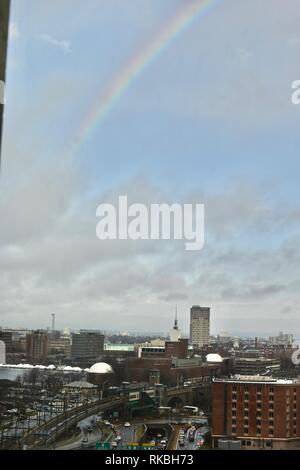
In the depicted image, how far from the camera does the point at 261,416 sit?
5023 millimetres

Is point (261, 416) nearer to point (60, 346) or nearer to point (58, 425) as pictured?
point (58, 425)

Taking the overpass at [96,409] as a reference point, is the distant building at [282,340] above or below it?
above

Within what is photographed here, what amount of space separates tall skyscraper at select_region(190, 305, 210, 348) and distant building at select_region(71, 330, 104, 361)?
2.05 meters

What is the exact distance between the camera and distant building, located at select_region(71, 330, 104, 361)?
9.64 m

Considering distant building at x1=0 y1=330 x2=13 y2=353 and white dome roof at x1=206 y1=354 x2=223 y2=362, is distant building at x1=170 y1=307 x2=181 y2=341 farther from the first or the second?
distant building at x1=0 y1=330 x2=13 y2=353

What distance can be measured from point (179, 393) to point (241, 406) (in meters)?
2.64

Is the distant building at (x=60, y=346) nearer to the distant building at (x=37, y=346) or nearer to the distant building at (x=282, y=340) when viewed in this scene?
the distant building at (x=37, y=346)

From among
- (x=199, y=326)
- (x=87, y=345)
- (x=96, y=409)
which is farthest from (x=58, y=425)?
(x=199, y=326)

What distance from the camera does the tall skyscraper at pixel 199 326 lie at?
10617 millimetres

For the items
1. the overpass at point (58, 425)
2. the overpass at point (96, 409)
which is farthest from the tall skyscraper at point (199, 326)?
the overpass at point (58, 425)

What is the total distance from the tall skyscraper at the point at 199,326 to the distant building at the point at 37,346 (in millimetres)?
3041

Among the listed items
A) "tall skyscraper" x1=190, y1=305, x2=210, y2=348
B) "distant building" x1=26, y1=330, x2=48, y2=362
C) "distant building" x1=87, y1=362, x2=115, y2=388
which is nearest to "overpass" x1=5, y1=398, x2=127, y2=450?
"distant building" x1=87, y1=362, x2=115, y2=388

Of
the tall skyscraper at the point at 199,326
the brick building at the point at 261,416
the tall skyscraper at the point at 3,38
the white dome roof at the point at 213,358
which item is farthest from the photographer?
the tall skyscraper at the point at 199,326
